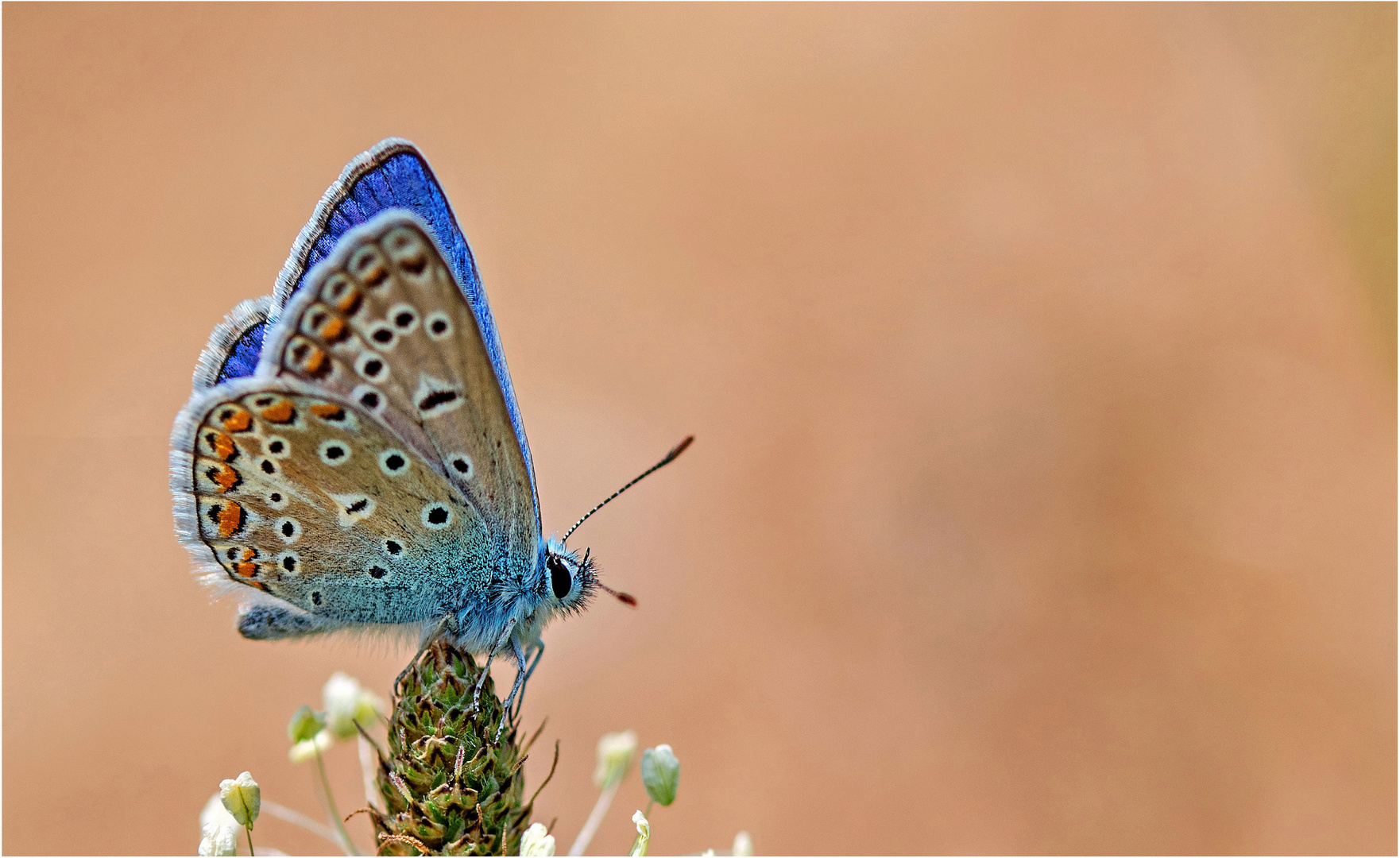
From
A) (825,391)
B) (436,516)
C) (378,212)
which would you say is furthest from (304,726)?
(825,391)

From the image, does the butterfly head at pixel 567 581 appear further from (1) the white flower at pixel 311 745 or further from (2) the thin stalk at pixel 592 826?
(1) the white flower at pixel 311 745

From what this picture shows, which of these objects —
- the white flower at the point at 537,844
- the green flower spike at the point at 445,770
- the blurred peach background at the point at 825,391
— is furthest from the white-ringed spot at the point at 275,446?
the blurred peach background at the point at 825,391

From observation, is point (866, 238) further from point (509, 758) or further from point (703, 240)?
point (509, 758)

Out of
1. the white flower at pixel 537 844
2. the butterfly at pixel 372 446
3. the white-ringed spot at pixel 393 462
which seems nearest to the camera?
the white flower at pixel 537 844

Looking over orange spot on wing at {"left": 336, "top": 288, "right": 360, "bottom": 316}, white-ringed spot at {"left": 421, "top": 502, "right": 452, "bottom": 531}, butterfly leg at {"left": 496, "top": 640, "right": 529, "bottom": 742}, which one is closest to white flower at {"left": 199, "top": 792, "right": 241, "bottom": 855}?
butterfly leg at {"left": 496, "top": 640, "right": 529, "bottom": 742}

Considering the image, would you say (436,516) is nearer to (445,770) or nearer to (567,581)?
(567,581)

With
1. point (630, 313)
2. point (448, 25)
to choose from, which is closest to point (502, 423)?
point (630, 313)
